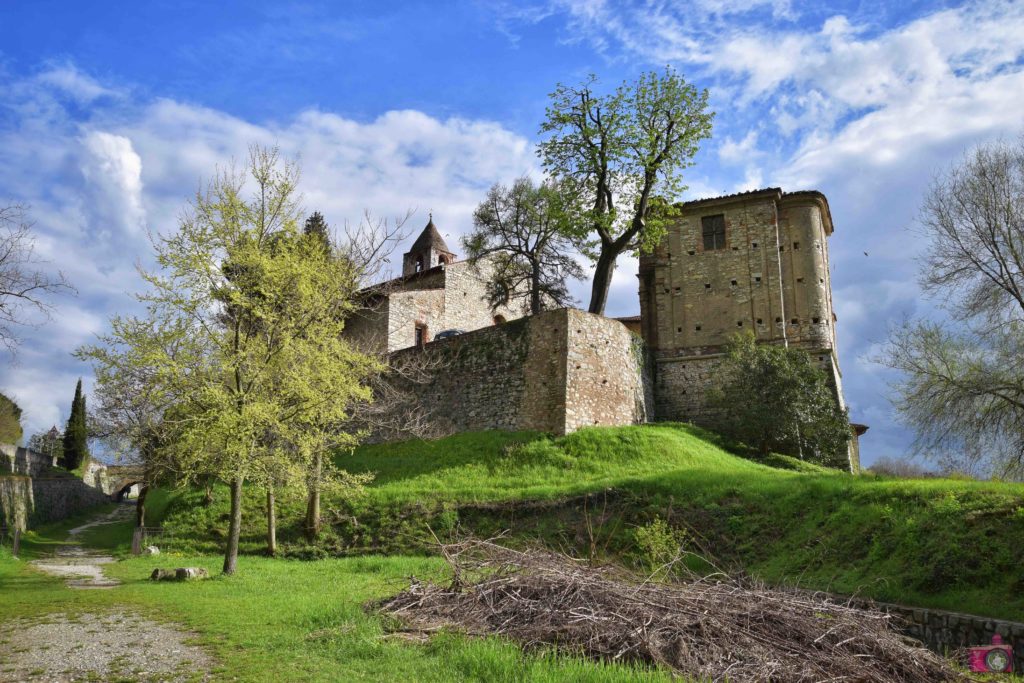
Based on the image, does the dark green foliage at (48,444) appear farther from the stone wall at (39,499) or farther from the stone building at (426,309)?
the stone building at (426,309)

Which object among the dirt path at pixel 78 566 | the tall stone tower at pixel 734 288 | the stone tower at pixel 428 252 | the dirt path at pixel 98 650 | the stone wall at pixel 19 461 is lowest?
the dirt path at pixel 78 566

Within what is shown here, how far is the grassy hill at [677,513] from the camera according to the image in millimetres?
11227

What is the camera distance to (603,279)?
91.0ft

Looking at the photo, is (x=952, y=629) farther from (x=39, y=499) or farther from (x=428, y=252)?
(x=428, y=252)

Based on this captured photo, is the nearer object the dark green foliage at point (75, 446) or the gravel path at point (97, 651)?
the gravel path at point (97, 651)

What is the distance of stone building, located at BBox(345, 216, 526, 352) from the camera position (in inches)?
1387

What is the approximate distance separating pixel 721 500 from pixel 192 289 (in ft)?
42.8

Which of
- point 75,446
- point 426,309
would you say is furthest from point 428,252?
point 75,446

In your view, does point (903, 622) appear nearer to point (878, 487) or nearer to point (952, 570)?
point (952, 570)

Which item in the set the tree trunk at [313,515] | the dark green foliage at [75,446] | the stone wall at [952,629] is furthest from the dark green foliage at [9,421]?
the stone wall at [952,629]

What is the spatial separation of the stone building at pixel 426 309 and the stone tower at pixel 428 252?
19.6ft

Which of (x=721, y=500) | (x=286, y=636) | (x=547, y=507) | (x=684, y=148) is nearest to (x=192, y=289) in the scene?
(x=286, y=636)

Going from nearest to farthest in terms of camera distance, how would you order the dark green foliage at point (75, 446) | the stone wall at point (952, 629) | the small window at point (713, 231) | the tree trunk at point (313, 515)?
1. the stone wall at point (952, 629)
2. the tree trunk at point (313, 515)
3. the small window at point (713, 231)
4. the dark green foliage at point (75, 446)

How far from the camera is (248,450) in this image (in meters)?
14.3
